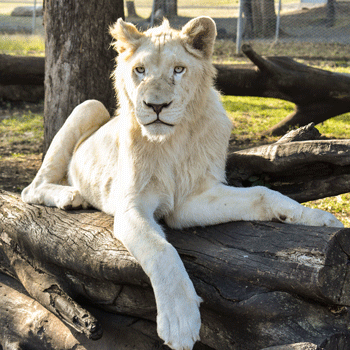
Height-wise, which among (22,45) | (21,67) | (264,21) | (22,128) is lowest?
(22,128)

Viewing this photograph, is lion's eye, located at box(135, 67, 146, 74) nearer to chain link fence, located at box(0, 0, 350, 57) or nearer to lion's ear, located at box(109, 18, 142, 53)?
lion's ear, located at box(109, 18, 142, 53)

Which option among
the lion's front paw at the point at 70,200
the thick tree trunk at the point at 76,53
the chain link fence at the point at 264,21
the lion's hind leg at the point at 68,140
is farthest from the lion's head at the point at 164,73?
the chain link fence at the point at 264,21

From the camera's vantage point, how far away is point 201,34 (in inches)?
125

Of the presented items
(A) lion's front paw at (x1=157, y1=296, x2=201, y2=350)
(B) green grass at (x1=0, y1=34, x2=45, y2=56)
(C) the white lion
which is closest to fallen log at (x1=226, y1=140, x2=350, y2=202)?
(C) the white lion

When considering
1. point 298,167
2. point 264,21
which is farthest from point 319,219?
point 264,21

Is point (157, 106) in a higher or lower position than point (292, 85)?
higher

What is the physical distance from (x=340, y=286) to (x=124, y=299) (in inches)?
60.3

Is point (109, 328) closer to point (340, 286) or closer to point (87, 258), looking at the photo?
point (87, 258)

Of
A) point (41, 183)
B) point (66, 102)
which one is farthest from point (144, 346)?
point (66, 102)

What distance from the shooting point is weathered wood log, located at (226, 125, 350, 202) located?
3.69m

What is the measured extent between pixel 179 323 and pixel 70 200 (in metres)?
1.97

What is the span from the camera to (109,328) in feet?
10.8

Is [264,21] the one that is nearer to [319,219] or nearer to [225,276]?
[319,219]

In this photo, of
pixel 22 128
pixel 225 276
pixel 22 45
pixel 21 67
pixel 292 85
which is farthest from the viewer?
pixel 22 45
